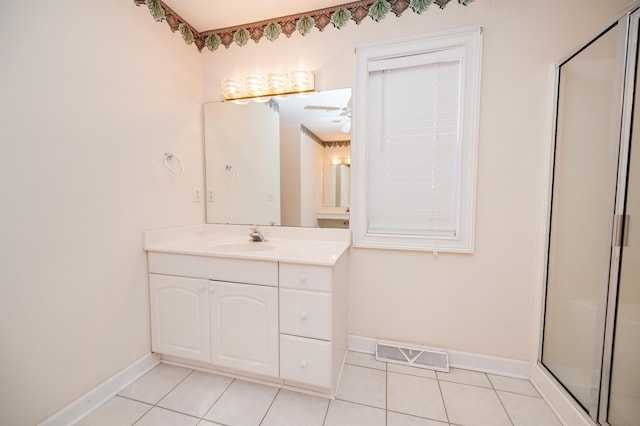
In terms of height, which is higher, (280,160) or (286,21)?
(286,21)

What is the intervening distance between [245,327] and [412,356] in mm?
1141

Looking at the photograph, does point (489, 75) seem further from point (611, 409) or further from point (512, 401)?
point (512, 401)

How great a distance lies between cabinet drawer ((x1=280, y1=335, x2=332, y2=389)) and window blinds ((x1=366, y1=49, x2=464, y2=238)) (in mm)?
849

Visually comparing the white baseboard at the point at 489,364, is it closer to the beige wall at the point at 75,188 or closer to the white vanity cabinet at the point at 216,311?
the white vanity cabinet at the point at 216,311

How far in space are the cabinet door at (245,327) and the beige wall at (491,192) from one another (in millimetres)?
677

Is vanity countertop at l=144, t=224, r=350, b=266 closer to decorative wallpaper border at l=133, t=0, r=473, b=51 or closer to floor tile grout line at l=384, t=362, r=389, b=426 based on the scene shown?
floor tile grout line at l=384, t=362, r=389, b=426

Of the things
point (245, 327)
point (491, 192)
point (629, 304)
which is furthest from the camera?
point (491, 192)

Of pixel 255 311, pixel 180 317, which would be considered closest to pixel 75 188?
pixel 180 317

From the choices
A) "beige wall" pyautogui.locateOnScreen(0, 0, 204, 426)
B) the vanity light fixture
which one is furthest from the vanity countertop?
the vanity light fixture

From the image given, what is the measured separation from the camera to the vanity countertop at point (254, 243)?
1.44m

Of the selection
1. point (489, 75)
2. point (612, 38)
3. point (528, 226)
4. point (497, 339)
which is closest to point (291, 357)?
point (497, 339)

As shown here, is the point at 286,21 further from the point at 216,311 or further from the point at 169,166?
the point at 216,311

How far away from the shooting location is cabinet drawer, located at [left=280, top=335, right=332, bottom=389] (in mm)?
1339

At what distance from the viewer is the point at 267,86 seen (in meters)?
1.88
